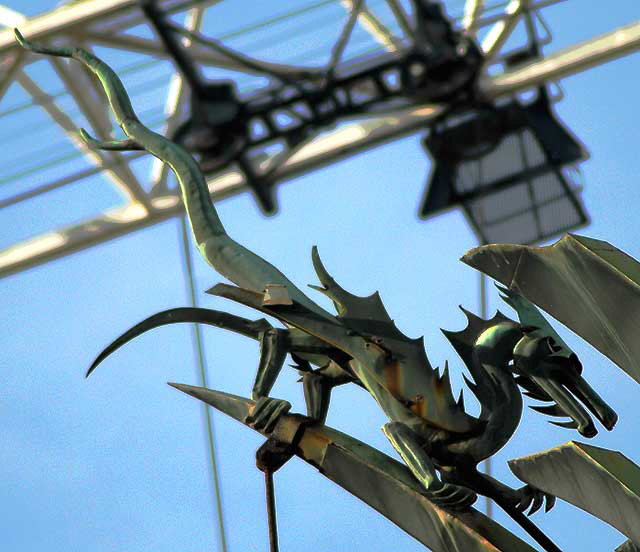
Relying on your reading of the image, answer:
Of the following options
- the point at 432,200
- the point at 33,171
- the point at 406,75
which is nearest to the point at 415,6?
the point at 406,75

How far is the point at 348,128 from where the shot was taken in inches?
523

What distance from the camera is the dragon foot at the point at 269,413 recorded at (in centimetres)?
588

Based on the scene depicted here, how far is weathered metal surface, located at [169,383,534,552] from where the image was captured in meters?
5.69

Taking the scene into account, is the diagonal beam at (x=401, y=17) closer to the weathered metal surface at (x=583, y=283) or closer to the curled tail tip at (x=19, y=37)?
the curled tail tip at (x=19, y=37)

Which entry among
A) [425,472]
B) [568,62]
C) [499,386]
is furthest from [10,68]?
[425,472]

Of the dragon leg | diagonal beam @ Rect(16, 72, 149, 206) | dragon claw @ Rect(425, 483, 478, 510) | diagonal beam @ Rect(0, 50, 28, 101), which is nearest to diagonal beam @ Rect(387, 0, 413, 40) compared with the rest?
diagonal beam @ Rect(16, 72, 149, 206)

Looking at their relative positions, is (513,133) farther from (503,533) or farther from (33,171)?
(503,533)

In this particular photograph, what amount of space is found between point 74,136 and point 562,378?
7.26m

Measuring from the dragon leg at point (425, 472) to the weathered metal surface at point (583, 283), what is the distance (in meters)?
0.49

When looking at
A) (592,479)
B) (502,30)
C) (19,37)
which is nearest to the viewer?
(592,479)

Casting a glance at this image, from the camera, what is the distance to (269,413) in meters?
5.88

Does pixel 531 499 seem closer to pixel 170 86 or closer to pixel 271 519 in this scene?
pixel 271 519

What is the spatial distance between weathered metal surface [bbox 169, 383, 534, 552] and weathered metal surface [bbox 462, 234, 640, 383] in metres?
0.57

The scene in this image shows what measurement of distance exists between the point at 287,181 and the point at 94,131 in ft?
4.31
